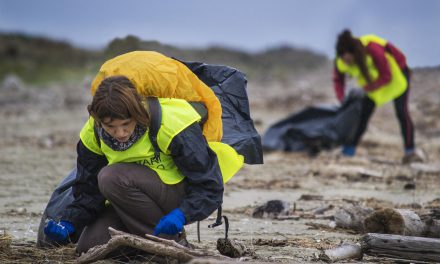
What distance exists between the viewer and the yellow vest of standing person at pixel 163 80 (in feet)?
12.2

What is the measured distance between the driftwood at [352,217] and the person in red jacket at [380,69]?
171 inches

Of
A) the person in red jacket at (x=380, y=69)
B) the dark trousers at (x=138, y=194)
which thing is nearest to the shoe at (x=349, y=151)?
the person in red jacket at (x=380, y=69)

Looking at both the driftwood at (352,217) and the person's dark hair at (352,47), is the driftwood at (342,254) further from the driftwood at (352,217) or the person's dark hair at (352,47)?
the person's dark hair at (352,47)

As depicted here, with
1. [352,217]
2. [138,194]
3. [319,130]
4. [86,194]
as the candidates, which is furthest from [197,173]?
[319,130]

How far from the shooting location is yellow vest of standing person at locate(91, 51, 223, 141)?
3.71 metres

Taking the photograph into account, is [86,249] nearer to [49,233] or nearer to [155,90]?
[49,233]

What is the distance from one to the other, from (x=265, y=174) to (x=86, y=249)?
472 cm

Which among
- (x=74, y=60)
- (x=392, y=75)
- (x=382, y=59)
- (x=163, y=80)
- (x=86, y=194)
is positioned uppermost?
(x=74, y=60)

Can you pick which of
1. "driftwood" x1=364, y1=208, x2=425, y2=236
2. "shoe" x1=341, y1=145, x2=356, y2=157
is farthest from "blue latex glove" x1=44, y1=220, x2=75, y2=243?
"shoe" x1=341, y1=145, x2=356, y2=157

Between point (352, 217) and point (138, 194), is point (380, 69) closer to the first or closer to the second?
point (352, 217)

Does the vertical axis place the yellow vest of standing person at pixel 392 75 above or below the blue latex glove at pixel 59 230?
above

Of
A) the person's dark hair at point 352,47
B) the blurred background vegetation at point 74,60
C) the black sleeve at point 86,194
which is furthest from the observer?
the blurred background vegetation at point 74,60

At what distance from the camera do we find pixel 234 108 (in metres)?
4.30

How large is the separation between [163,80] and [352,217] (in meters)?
1.93
